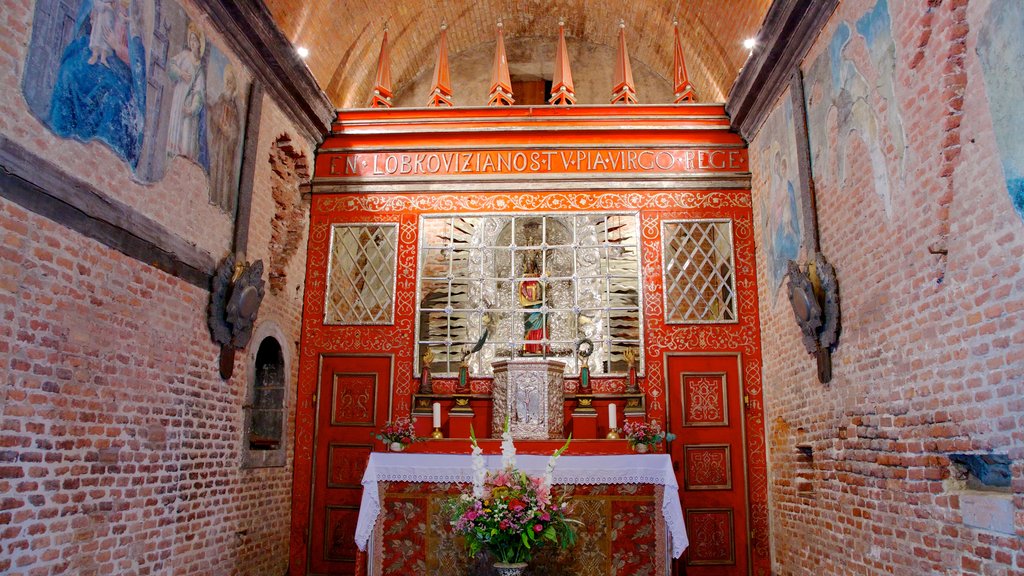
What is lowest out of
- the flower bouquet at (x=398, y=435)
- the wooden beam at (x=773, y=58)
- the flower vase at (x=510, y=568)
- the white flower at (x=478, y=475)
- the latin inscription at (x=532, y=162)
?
the flower vase at (x=510, y=568)

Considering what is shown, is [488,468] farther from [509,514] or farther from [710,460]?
[710,460]

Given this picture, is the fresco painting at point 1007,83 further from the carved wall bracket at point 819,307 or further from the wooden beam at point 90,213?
the wooden beam at point 90,213

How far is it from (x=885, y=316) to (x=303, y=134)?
698cm

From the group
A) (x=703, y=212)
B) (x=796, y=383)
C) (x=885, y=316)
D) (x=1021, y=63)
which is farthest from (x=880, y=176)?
(x=703, y=212)

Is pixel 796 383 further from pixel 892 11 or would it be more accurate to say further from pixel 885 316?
pixel 892 11

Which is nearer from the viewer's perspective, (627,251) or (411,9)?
(627,251)

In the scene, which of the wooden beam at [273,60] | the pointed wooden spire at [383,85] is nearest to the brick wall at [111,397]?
the wooden beam at [273,60]

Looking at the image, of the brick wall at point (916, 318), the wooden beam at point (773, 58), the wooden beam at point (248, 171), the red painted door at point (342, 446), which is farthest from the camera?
the red painted door at point (342, 446)

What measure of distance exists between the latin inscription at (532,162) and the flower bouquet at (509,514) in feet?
17.0

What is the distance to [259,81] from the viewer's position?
8.02 meters

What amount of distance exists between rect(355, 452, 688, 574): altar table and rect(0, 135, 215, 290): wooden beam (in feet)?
8.07

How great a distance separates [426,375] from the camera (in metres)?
8.75

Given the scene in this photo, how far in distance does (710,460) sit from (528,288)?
3.01 meters

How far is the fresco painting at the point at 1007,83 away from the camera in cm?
399
